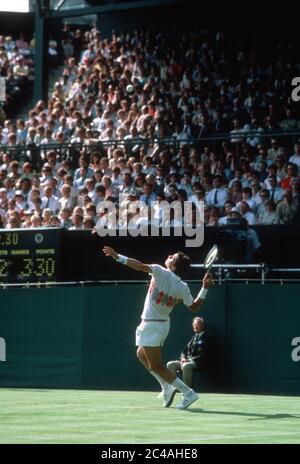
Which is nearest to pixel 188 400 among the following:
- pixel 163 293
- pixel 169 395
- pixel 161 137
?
pixel 169 395

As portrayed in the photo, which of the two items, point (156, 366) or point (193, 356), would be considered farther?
point (193, 356)

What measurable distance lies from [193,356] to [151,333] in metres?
5.12

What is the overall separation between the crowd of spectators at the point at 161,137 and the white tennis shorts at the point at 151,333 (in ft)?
18.8

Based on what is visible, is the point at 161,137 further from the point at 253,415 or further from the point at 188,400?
the point at 253,415

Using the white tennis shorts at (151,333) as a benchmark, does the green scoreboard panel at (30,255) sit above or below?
above

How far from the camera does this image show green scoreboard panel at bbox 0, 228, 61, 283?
21.5 meters

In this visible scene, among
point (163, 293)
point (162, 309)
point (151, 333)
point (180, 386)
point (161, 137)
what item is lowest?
point (180, 386)

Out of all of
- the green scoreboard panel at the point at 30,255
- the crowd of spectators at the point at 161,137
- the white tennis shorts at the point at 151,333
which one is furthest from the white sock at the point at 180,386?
the green scoreboard panel at the point at 30,255

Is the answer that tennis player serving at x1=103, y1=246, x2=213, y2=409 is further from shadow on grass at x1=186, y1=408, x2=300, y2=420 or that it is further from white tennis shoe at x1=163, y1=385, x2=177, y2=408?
shadow on grass at x1=186, y1=408, x2=300, y2=420

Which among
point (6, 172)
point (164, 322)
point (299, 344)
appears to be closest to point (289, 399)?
point (299, 344)

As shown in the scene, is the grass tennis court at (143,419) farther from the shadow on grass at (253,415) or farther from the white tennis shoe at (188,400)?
the white tennis shoe at (188,400)

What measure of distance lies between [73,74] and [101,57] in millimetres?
1597

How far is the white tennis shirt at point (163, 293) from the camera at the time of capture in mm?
15758

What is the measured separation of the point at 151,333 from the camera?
15.8 m
